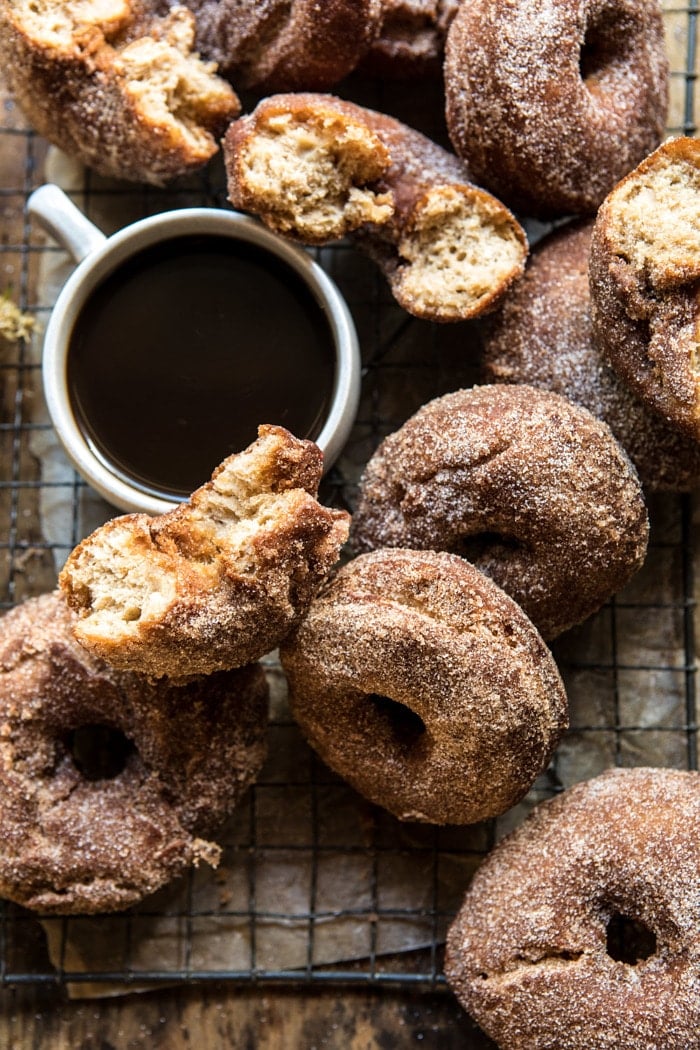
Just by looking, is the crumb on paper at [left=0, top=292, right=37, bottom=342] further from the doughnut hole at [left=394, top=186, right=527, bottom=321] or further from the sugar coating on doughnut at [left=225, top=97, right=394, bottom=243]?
the doughnut hole at [left=394, top=186, right=527, bottom=321]

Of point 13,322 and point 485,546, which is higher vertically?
point 13,322

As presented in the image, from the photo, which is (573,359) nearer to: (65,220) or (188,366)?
(188,366)

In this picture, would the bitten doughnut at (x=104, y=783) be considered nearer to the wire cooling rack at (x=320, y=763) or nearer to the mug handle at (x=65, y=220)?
the wire cooling rack at (x=320, y=763)

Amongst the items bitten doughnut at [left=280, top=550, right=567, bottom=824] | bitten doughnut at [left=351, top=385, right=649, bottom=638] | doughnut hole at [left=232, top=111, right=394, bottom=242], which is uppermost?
doughnut hole at [left=232, top=111, right=394, bottom=242]

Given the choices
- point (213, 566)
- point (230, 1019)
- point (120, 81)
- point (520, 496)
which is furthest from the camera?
point (230, 1019)

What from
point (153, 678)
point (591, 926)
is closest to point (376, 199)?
point (153, 678)

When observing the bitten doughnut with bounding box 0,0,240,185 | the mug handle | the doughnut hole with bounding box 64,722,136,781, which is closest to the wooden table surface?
the doughnut hole with bounding box 64,722,136,781

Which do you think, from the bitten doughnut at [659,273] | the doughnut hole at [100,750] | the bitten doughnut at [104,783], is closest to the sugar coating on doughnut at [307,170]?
the bitten doughnut at [659,273]
